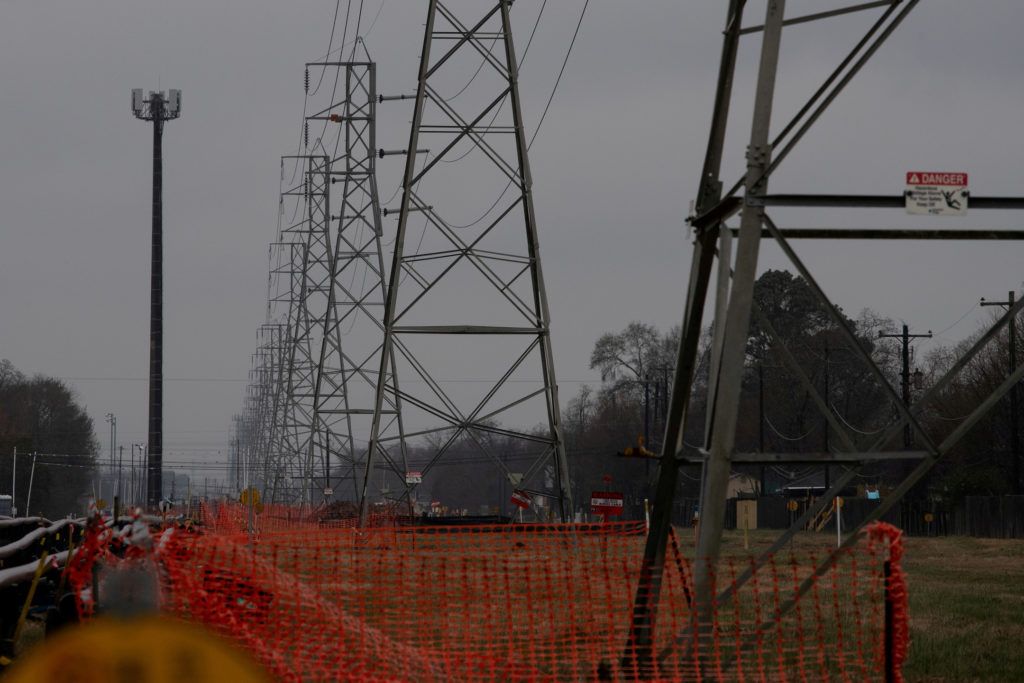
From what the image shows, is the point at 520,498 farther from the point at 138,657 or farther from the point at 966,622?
the point at 138,657

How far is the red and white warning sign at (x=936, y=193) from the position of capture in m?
9.45

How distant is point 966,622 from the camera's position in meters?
14.6

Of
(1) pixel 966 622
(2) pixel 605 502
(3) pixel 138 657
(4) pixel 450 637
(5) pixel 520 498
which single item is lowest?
(1) pixel 966 622

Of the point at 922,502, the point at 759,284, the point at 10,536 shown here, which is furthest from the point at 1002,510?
the point at 10,536

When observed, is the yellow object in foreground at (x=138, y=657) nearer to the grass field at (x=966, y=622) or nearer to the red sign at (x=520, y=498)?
the grass field at (x=966, y=622)

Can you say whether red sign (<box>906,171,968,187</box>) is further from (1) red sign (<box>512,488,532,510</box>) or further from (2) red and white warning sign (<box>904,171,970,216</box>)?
(1) red sign (<box>512,488,532,510</box>)

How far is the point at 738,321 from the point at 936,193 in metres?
1.69

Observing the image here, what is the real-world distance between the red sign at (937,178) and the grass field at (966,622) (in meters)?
3.54

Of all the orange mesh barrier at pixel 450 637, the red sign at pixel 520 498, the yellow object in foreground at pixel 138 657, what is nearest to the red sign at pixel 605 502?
the red sign at pixel 520 498

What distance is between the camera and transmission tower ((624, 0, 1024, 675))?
29.8 feet

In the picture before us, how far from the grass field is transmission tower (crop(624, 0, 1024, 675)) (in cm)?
176

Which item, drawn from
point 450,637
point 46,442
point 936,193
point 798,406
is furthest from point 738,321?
point 46,442

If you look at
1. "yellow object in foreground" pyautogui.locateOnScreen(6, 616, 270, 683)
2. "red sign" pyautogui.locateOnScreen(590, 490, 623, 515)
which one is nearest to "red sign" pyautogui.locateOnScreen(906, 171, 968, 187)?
"yellow object in foreground" pyautogui.locateOnScreen(6, 616, 270, 683)

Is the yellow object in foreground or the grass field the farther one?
the grass field
